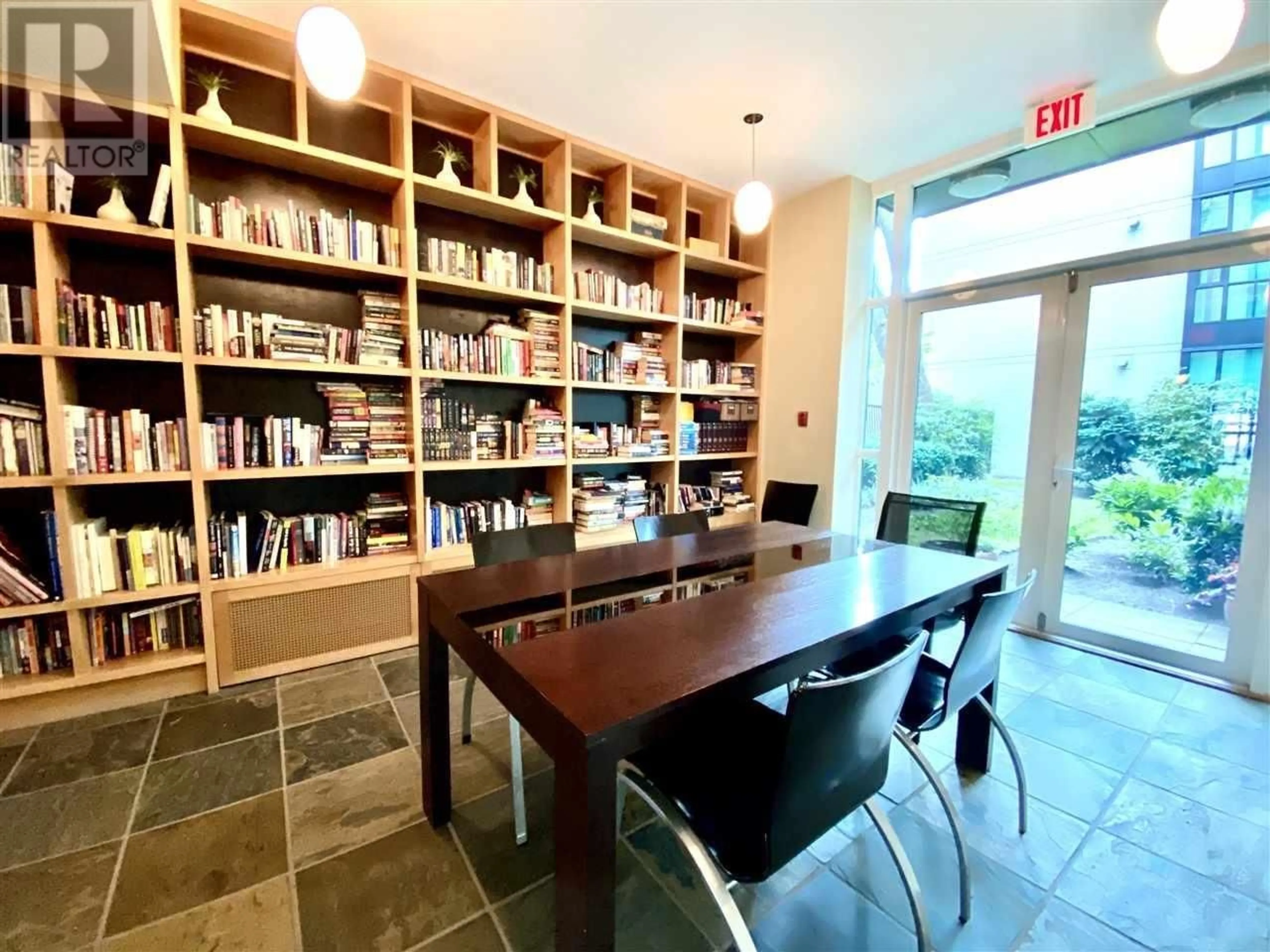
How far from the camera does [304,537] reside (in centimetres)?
249

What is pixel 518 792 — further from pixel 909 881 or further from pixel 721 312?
pixel 721 312

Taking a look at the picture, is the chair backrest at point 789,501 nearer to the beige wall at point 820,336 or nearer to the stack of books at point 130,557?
the beige wall at point 820,336

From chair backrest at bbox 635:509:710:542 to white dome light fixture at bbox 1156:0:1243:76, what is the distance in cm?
215

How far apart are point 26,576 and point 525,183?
9.19 ft

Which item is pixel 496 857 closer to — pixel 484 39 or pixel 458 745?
pixel 458 745

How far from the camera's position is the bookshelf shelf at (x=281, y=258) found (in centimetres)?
219

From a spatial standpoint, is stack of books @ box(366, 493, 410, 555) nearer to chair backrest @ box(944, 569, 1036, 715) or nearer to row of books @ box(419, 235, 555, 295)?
row of books @ box(419, 235, 555, 295)

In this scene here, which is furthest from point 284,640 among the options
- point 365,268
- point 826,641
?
point 826,641

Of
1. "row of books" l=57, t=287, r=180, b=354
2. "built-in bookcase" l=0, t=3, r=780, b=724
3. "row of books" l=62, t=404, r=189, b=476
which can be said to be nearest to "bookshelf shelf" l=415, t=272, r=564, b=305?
"built-in bookcase" l=0, t=3, r=780, b=724

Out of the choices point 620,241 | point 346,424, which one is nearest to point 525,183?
point 620,241

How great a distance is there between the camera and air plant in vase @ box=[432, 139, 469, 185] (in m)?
2.65

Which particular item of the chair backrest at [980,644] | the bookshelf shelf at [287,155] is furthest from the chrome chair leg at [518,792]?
the bookshelf shelf at [287,155]

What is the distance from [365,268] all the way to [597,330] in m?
1.51

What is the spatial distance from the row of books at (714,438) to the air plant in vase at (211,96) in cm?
278
